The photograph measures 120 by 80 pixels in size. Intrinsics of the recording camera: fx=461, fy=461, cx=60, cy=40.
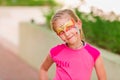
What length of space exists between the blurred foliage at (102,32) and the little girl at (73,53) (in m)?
3.63

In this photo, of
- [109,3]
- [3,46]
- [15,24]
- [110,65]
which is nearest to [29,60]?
[3,46]

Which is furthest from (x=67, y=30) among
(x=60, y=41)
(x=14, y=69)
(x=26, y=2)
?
(x=26, y=2)

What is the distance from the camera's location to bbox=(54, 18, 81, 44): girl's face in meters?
3.96

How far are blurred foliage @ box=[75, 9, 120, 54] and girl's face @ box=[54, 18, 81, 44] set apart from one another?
12.2 ft

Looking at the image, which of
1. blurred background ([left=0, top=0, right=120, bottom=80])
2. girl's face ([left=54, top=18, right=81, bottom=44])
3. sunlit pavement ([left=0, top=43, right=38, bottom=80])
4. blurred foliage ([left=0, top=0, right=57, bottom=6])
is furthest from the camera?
blurred foliage ([left=0, top=0, right=57, bottom=6])

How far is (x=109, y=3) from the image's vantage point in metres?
7.46

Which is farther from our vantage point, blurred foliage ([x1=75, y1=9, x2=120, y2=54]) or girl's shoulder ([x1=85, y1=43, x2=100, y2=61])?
blurred foliage ([x1=75, y1=9, x2=120, y2=54])

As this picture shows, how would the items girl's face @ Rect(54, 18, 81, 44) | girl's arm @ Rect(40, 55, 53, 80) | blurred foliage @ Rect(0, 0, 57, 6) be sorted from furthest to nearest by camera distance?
blurred foliage @ Rect(0, 0, 57, 6) → girl's arm @ Rect(40, 55, 53, 80) → girl's face @ Rect(54, 18, 81, 44)

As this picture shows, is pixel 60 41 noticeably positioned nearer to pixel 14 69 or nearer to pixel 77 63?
pixel 14 69

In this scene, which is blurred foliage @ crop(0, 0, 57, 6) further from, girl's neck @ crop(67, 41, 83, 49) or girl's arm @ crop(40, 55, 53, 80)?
girl's neck @ crop(67, 41, 83, 49)

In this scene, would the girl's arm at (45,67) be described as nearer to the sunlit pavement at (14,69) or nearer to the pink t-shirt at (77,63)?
the pink t-shirt at (77,63)

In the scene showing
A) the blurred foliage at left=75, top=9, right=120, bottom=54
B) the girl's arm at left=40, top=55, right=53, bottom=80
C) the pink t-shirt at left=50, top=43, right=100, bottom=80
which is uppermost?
the pink t-shirt at left=50, top=43, right=100, bottom=80

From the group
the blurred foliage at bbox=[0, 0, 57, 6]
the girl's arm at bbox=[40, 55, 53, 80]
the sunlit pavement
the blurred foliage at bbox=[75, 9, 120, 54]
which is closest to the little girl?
the girl's arm at bbox=[40, 55, 53, 80]

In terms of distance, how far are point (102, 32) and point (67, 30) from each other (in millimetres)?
4530
